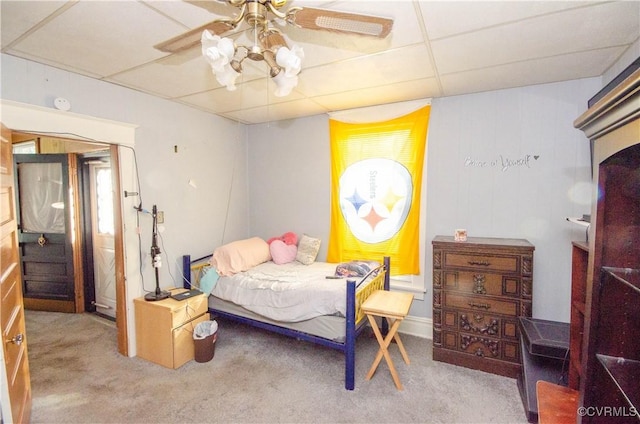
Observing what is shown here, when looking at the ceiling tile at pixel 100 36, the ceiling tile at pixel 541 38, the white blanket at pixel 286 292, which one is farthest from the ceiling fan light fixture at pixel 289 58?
the white blanket at pixel 286 292

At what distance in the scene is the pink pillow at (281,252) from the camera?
3.47m

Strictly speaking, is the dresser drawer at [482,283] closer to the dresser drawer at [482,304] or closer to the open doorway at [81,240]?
the dresser drawer at [482,304]

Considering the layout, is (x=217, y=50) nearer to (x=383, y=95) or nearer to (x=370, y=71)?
(x=370, y=71)

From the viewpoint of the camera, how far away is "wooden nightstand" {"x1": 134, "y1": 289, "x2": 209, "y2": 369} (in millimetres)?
2566

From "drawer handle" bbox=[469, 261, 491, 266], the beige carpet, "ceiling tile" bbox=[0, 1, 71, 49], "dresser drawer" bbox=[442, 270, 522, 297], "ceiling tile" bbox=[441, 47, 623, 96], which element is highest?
"ceiling tile" bbox=[0, 1, 71, 49]

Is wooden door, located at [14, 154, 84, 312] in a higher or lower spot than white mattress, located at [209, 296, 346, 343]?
higher

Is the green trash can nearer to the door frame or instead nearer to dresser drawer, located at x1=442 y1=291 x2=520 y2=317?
the door frame

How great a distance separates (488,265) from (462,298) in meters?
0.36

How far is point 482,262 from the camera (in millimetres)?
2488

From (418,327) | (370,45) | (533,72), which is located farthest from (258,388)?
(533,72)

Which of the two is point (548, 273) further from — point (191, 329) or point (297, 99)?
point (191, 329)

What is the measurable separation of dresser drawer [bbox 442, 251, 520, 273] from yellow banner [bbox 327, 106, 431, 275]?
57 cm

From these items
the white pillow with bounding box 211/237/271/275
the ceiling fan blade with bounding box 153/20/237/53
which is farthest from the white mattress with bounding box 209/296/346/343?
the ceiling fan blade with bounding box 153/20/237/53

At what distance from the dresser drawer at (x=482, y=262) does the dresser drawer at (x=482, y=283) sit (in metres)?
0.05
